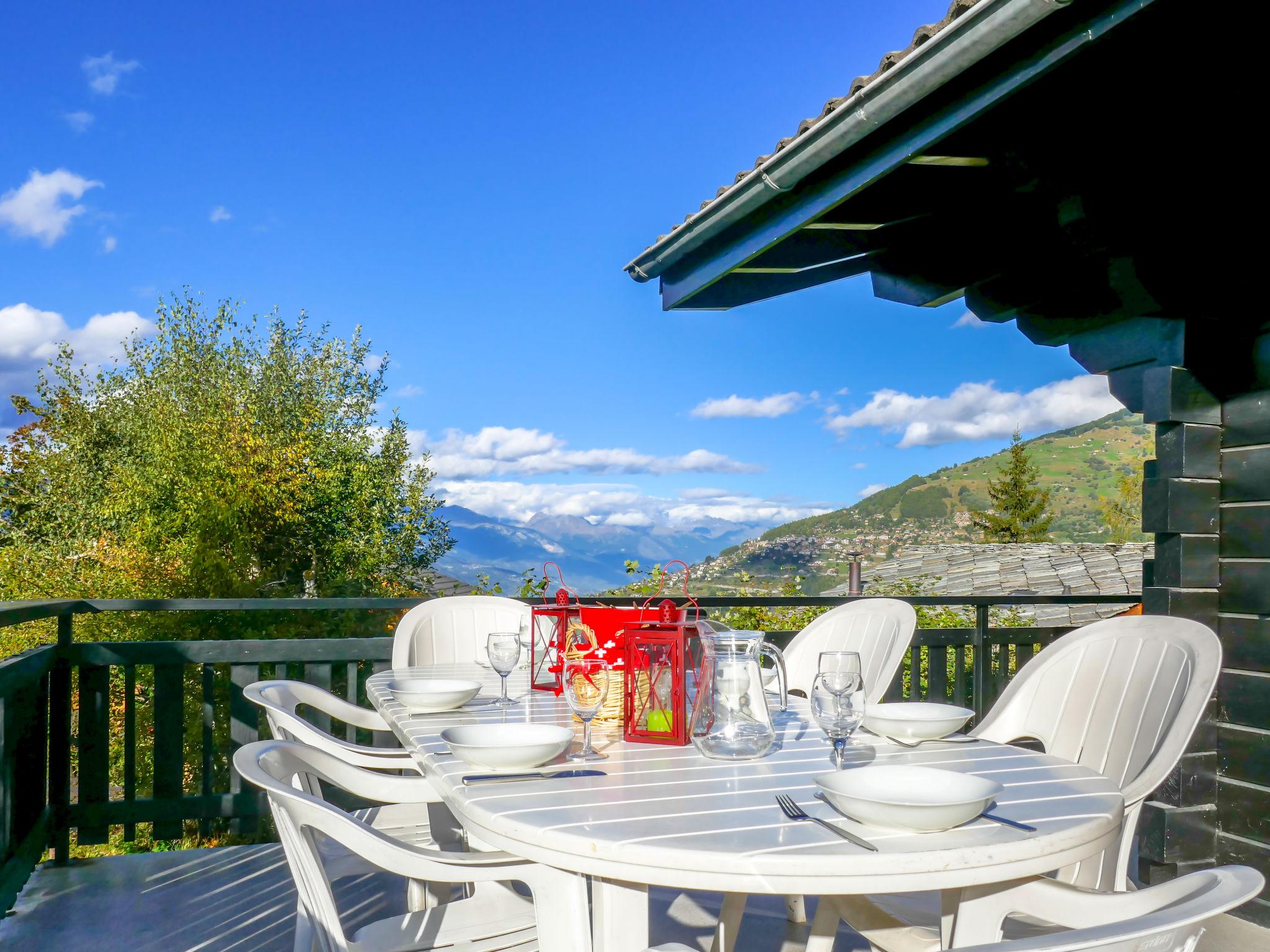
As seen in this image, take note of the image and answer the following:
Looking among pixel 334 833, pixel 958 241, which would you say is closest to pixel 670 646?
pixel 334 833

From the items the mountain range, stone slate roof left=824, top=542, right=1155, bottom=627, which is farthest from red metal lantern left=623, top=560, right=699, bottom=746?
the mountain range

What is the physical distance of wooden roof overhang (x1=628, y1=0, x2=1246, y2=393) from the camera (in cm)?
209

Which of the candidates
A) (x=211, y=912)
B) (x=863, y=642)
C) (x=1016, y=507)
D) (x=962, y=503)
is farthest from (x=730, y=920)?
(x=1016, y=507)

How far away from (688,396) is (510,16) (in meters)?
41.9

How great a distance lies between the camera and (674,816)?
116cm

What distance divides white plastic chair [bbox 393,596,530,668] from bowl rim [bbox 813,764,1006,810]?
69.9 inches

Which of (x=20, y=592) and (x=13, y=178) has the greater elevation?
(x=13, y=178)

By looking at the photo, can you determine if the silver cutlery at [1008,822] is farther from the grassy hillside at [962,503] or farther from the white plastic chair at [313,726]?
the grassy hillside at [962,503]

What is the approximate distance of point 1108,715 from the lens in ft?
6.19

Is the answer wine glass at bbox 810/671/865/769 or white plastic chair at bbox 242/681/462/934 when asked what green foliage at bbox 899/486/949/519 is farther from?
wine glass at bbox 810/671/865/769

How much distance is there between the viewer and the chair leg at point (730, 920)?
1.83 m

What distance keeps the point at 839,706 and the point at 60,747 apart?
9.31 feet

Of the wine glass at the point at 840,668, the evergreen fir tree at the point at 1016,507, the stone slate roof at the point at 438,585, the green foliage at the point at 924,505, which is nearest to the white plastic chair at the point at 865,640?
the wine glass at the point at 840,668

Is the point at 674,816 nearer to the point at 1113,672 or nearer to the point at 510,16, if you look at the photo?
the point at 1113,672
